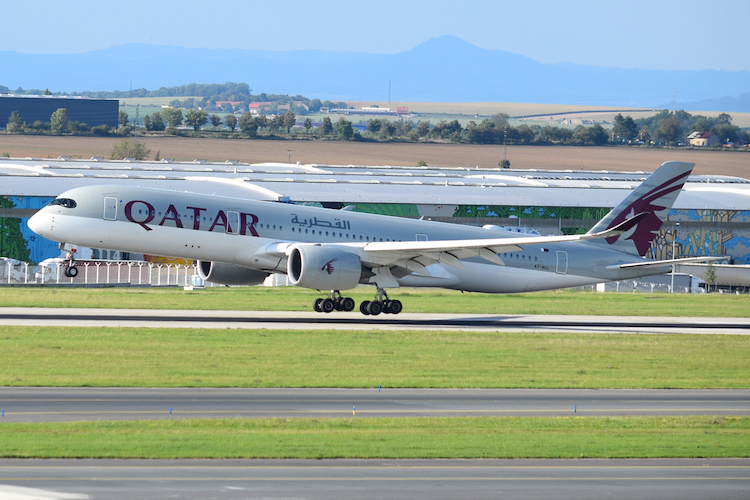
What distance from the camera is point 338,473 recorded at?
1750cm

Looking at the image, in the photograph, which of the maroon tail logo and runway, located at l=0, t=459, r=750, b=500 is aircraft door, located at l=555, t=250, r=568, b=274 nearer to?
the maroon tail logo

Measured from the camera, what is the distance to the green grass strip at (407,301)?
51.3 meters

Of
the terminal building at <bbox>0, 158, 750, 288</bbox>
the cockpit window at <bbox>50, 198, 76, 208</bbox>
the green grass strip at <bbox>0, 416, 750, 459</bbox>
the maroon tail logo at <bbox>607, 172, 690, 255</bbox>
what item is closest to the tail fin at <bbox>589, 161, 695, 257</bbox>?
the maroon tail logo at <bbox>607, 172, 690, 255</bbox>

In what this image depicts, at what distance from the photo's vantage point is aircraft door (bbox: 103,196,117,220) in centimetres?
4322

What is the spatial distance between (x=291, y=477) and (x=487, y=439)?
5.15 metres

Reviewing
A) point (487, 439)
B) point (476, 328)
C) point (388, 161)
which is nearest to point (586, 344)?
point (476, 328)

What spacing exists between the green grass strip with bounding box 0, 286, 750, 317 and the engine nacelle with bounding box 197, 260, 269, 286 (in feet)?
10.1

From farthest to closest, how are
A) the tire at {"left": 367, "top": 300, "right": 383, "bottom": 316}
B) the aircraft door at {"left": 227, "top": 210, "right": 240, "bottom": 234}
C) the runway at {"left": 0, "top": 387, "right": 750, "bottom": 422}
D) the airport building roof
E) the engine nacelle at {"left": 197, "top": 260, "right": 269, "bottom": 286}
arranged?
the airport building roof, the tire at {"left": 367, "top": 300, "right": 383, "bottom": 316}, the engine nacelle at {"left": 197, "top": 260, "right": 269, "bottom": 286}, the aircraft door at {"left": 227, "top": 210, "right": 240, "bottom": 234}, the runway at {"left": 0, "top": 387, "right": 750, "bottom": 422}

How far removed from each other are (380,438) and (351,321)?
24.1 meters

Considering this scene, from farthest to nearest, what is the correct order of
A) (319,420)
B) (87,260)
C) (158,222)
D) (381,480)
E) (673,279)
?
(673,279) → (87,260) → (158,222) → (319,420) → (381,480)

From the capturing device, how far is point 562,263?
2048 inches

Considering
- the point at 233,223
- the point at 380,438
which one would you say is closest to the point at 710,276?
the point at 233,223

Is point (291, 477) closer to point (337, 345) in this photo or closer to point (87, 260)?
point (337, 345)

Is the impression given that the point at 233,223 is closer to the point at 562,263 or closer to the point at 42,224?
the point at 42,224
